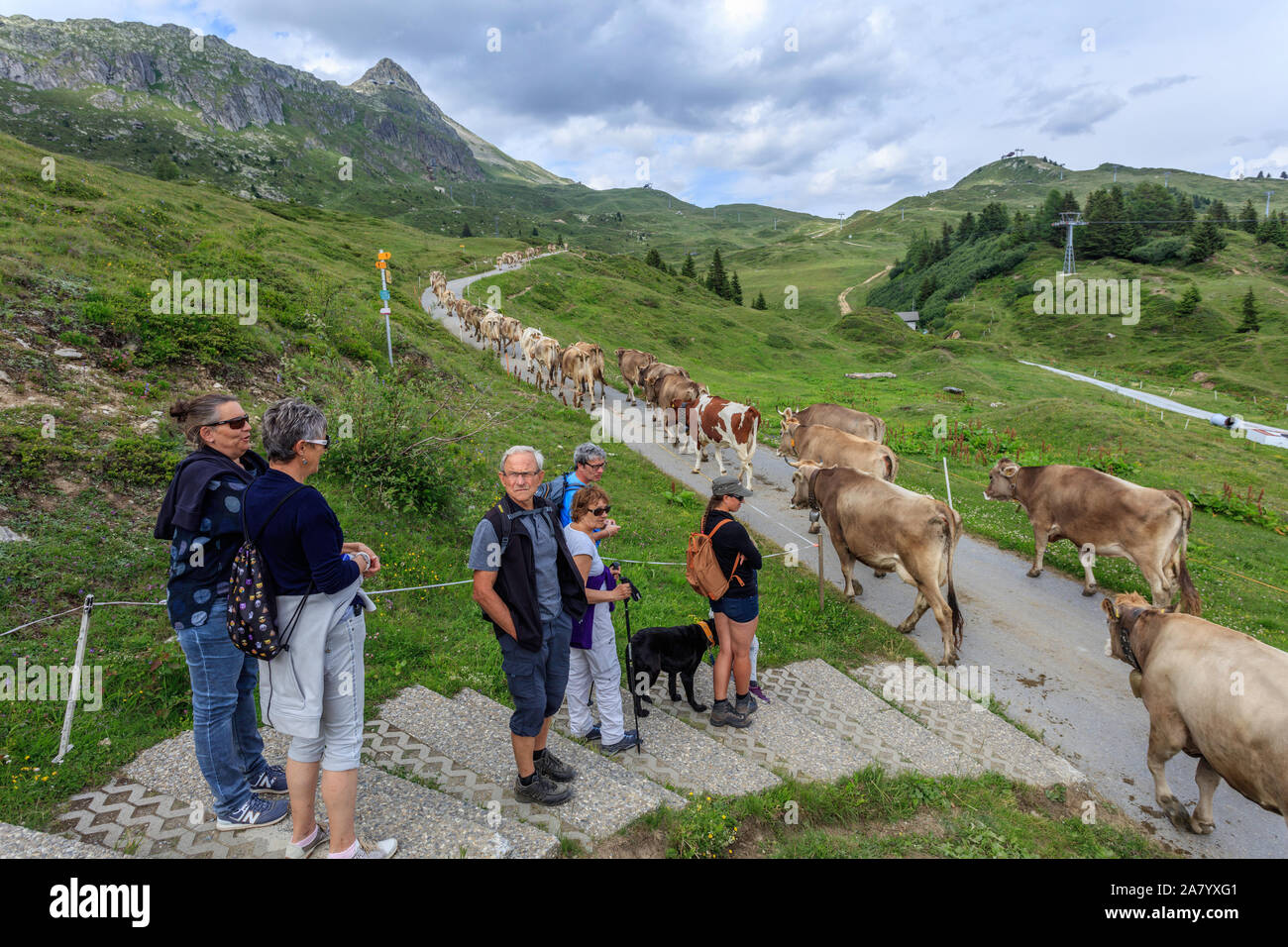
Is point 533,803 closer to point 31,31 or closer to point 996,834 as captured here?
point 996,834

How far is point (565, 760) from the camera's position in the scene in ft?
17.6

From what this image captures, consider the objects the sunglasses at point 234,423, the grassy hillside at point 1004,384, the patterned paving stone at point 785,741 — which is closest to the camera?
the sunglasses at point 234,423

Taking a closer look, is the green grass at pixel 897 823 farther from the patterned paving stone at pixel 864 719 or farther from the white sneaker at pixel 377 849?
the white sneaker at pixel 377 849

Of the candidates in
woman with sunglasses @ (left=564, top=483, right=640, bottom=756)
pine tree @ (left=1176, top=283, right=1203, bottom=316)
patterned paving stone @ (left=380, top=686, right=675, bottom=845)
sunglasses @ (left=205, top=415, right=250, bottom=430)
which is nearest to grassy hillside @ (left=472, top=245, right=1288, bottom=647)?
pine tree @ (left=1176, top=283, right=1203, bottom=316)

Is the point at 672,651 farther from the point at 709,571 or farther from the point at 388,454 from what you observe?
the point at 388,454

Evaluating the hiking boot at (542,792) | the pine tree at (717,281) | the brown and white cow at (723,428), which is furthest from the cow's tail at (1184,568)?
the pine tree at (717,281)

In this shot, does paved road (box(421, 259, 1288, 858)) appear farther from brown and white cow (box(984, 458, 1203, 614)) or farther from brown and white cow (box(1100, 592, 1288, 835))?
brown and white cow (box(984, 458, 1203, 614))

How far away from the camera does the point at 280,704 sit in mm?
3617

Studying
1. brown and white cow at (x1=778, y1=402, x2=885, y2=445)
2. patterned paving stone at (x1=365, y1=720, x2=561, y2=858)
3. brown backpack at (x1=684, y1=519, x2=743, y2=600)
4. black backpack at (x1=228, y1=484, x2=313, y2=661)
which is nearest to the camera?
black backpack at (x1=228, y1=484, x2=313, y2=661)

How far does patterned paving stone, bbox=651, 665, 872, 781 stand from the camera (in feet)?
19.0

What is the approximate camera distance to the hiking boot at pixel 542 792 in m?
4.68

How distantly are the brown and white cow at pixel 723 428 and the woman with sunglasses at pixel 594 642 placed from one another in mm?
9799

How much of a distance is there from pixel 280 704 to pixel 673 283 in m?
63.9

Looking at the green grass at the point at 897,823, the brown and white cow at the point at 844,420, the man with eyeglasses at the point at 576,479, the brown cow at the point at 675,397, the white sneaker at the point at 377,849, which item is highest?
the brown cow at the point at 675,397
